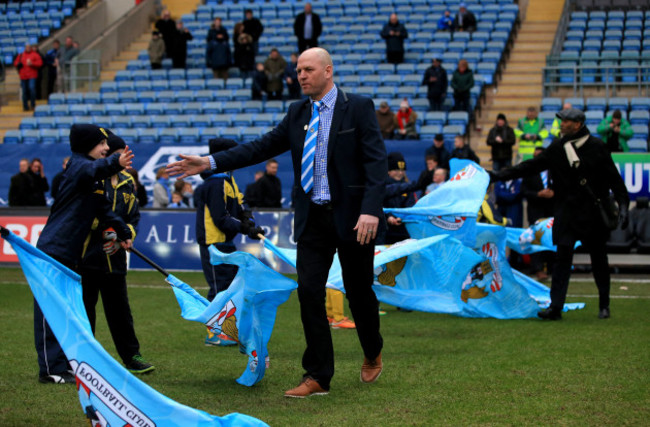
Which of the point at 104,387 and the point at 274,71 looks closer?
the point at 104,387

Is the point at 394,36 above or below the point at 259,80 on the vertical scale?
above

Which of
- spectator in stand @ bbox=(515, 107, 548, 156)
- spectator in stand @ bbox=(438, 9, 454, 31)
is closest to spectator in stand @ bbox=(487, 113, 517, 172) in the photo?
spectator in stand @ bbox=(515, 107, 548, 156)

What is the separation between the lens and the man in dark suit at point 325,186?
18.8 ft

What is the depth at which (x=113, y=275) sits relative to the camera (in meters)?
6.74

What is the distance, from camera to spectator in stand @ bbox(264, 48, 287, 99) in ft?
71.6

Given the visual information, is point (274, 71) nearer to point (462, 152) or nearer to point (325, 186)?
point (462, 152)

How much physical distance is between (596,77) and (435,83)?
12.6ft

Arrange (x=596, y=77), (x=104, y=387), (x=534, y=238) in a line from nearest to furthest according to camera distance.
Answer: (x=104, y=387), (x=534, y=238), (x=596, y=77)

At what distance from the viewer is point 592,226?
920cm

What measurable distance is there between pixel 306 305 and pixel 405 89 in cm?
1606

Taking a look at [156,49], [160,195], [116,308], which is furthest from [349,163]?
[156,49]

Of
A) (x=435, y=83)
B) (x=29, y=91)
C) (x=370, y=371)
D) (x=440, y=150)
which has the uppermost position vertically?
(x=435, y=83)

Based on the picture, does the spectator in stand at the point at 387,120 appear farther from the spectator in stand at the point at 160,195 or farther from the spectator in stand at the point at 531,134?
the spectator in stand at the point at 160,195

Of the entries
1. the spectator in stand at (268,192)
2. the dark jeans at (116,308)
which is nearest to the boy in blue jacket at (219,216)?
the dark jeans at (116,308)
